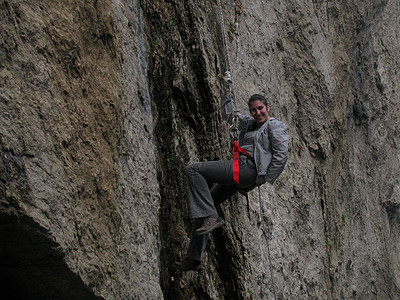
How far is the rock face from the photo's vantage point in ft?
15.3

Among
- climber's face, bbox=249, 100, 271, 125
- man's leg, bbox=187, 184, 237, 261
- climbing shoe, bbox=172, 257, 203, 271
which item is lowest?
climbing shoe, bbox=172, 257, 203, 271

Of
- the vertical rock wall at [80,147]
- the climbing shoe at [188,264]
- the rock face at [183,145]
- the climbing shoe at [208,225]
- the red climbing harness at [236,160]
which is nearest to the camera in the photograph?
the vertical rock wall at [80,147]

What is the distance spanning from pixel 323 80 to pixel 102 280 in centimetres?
791

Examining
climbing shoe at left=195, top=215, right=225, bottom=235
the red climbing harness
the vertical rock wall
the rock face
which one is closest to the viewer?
the vertical rock wall

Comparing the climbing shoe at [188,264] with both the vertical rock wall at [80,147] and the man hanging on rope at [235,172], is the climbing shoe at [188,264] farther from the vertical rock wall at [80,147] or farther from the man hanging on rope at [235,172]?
the vertical rock wall at [80,147]

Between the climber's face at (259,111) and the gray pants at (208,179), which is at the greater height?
the climber's face at (259,111)

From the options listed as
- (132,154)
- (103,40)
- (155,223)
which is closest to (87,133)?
(132,154)

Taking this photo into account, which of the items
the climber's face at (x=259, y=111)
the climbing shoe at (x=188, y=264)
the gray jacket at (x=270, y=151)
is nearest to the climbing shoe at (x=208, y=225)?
the climbing shoe at (x=188, y=264)

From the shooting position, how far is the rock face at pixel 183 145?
4.67 meters

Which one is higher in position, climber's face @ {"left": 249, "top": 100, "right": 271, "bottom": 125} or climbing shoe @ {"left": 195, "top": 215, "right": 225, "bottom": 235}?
climber's face @ {"left": 249, "top": 100, "right": 271, "bottom": 125}

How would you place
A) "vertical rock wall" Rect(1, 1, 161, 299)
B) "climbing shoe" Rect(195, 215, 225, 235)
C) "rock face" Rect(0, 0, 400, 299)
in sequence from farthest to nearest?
1. "climbing shoe" Rect(195, 215, 225, 235)
2. "rock face" Rect(0, 0, 400, 299)
3. "vertical rock wall" Rect(1, 1, 161, 299)

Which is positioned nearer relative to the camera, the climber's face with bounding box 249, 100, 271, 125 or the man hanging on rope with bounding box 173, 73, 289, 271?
the man hanging on rope with bounding box 173, 73, 289, 271

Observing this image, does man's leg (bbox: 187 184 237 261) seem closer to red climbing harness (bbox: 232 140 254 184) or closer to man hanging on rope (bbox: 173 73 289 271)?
man hanging on rope (bbox: 173 73 289 271)

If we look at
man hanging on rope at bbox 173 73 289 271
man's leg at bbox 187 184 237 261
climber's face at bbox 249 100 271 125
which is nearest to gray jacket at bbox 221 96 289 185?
man hanging on rope at bbox 173 73 289 271
